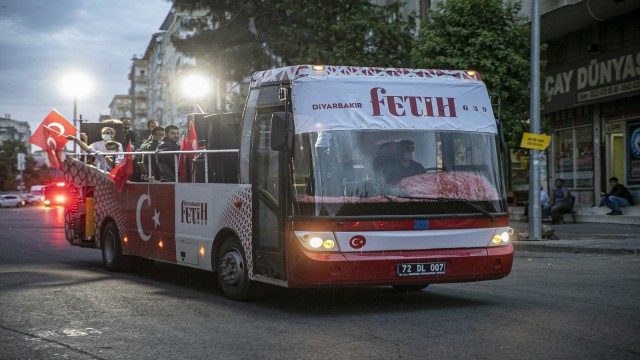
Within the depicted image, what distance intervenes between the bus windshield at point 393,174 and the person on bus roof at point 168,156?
357 cm

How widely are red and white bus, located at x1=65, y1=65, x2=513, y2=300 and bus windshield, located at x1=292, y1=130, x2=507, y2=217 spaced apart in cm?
1

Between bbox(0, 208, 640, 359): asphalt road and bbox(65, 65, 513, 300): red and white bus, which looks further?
bbox(65, 65, 513, 300): red and white bus

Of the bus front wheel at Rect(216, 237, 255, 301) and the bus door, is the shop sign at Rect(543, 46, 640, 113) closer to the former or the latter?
the bus front wheel at Rect(216, 237, 255, 301)

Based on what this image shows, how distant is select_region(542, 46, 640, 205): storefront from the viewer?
26.7 meters

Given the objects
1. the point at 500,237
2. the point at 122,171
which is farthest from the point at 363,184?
the point at 122,171

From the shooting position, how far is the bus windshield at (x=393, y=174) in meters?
9.27

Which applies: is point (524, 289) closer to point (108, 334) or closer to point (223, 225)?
point (223, 225)

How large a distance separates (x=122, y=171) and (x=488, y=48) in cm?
A: 1156

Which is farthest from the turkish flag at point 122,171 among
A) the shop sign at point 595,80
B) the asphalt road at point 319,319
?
the shop sign at point 595,80

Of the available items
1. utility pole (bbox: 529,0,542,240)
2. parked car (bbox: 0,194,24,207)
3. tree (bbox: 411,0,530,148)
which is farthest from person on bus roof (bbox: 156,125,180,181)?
parked car (bbox: 0,194,24,207)

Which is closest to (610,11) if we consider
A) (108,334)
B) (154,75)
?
(108,334)

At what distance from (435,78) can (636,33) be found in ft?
58.6

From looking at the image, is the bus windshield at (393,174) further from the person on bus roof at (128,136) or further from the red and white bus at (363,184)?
the person on bus roof at (128,136)

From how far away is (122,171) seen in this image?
14078 mm
